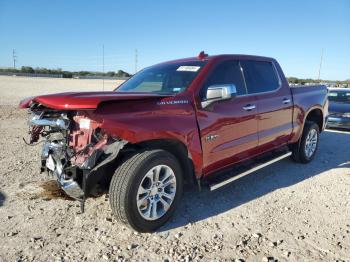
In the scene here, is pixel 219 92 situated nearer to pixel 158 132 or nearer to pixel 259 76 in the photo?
pixel 158 132

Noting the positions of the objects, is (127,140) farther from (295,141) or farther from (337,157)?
(337,157)

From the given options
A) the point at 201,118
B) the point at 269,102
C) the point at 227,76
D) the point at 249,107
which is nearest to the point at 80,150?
the point at 201,118

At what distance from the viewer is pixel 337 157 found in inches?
268

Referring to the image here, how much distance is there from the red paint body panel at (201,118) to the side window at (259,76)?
0.10m

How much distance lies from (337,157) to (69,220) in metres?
5.50

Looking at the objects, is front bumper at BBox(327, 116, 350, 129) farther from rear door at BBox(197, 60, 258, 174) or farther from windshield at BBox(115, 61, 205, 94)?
windshield at BBox(115, 61, 205, 94)

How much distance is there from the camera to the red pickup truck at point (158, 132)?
3225 millimetres

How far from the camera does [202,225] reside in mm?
3701

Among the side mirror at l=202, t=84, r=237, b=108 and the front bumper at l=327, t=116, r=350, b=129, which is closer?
the side mirror at l=202, t=84, r=237, b=108

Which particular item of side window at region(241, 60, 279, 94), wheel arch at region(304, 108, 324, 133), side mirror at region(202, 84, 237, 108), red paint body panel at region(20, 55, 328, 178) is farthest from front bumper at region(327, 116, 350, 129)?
side mirror at region(202, 84, 237, 108)

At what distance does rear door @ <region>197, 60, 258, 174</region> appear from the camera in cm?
392

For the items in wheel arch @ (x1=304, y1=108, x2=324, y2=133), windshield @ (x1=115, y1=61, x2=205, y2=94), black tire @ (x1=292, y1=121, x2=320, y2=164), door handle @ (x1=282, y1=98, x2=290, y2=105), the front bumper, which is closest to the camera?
windshield @ (x1=115, y1=61, x2=205, y2=94)

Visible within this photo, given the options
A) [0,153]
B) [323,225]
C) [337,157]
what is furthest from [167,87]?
[337,157]

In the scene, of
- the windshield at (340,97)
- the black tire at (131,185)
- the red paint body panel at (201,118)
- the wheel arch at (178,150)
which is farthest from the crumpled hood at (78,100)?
the windshield at (340,97)
